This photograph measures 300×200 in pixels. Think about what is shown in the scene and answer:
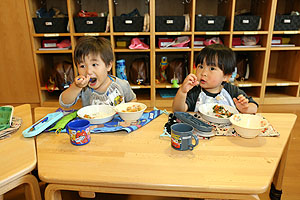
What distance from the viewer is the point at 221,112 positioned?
47.4 inches

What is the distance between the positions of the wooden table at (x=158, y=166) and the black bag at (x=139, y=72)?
6.34 feet

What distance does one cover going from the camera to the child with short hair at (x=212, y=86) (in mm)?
1255

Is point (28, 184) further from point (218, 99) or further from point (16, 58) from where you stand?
point (16, 58)

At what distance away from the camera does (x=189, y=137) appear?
0.88 meters

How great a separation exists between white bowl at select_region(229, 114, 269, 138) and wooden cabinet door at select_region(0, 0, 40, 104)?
8.78ft

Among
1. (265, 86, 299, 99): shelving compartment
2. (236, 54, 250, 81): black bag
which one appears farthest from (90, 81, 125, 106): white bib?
Result: (265, 86, 299, 99): shelving compartment

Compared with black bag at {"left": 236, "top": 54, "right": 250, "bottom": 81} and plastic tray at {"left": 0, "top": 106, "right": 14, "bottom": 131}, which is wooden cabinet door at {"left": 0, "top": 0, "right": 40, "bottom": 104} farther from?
black bag at {"left": 236, "top": 54, "right": 250, "bottom": 81}

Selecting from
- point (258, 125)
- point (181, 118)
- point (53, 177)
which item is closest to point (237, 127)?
point (258, 125)

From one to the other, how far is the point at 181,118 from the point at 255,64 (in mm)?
2448

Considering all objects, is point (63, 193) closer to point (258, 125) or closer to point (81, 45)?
point (81, 45)

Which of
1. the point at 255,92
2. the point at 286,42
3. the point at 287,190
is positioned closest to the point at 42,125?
the point at 287,190

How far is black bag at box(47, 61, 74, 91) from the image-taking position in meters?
2.86

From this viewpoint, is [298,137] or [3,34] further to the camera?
[3,34]

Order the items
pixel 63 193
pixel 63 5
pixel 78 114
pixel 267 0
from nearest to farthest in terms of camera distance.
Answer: pixel 78 114
pixel 63 193
pixel 267 0
pixel 63 5
